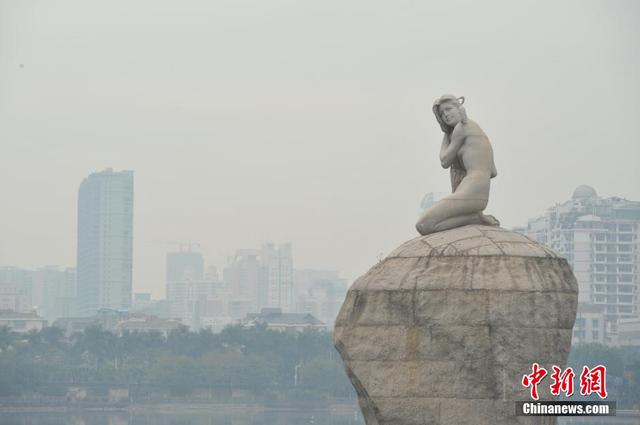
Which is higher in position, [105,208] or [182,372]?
[105,208]

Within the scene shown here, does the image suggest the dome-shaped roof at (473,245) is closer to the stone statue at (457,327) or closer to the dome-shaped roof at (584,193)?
the stone statue at (457,327)

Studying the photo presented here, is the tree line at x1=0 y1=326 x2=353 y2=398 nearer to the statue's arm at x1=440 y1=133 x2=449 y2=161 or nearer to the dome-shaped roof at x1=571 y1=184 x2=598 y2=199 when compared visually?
the dome-shaped roof at x1=571 y1=184 x2=598 y2=199

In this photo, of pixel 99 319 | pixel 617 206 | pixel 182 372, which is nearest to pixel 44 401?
pixel 182 372

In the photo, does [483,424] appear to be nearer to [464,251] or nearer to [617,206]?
[464,251]

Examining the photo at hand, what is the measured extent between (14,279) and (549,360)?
531ft

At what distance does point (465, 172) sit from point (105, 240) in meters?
149

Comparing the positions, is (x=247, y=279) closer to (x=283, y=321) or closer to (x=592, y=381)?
(x=283, y=321)

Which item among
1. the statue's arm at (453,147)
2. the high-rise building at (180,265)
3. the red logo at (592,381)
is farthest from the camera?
the high-rise building at (180,265)

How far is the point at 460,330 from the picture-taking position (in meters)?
15.1

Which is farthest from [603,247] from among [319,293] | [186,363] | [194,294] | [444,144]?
[444,144]

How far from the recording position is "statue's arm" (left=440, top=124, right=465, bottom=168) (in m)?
15.9

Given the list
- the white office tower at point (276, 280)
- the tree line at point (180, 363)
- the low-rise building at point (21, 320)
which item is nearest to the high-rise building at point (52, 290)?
the white office tower at point (276, 280)

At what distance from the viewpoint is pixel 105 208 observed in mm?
163500

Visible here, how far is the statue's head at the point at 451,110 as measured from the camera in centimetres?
1597
